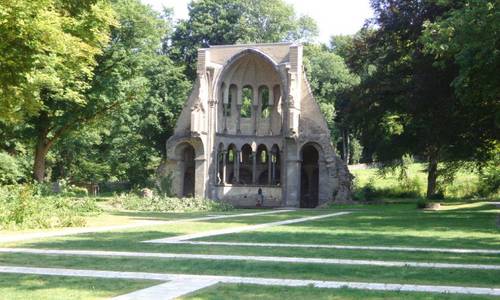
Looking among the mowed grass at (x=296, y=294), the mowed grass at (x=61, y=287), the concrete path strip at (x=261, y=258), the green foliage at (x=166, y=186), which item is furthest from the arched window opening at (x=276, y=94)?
the mowed grass at (x=296, y=294)

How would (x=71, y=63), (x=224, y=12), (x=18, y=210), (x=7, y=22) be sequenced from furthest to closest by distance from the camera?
(x=224, y=12), (x=71, y=63), (x=18, y=210), (x=7, y=22)

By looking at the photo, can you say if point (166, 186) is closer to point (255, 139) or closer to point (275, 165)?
point (255, 139)

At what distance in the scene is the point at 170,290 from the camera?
8.00m

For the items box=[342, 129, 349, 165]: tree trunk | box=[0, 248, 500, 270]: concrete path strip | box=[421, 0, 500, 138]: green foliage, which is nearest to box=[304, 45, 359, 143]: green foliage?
box=[342, 129, 349, 165]: tree trunk

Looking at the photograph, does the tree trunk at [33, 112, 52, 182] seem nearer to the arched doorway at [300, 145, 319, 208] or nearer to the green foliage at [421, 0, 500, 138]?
the arched doorway at [300, 145, 319, 208]

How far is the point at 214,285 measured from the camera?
845 cm

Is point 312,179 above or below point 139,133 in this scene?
below

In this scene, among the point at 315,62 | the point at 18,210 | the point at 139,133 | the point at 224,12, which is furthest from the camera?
the point at 315,62

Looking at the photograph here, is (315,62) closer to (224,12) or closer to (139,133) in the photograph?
(224,12)

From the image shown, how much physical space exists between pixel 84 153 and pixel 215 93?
51.6ft

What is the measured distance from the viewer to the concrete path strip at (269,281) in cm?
819

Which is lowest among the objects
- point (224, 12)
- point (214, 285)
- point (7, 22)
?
point (214, 285)

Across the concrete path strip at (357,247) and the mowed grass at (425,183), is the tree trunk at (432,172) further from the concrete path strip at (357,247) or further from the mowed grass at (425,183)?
the concrete path strip at (357,247)

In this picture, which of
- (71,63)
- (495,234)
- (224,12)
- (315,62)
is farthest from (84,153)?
(495,234)
